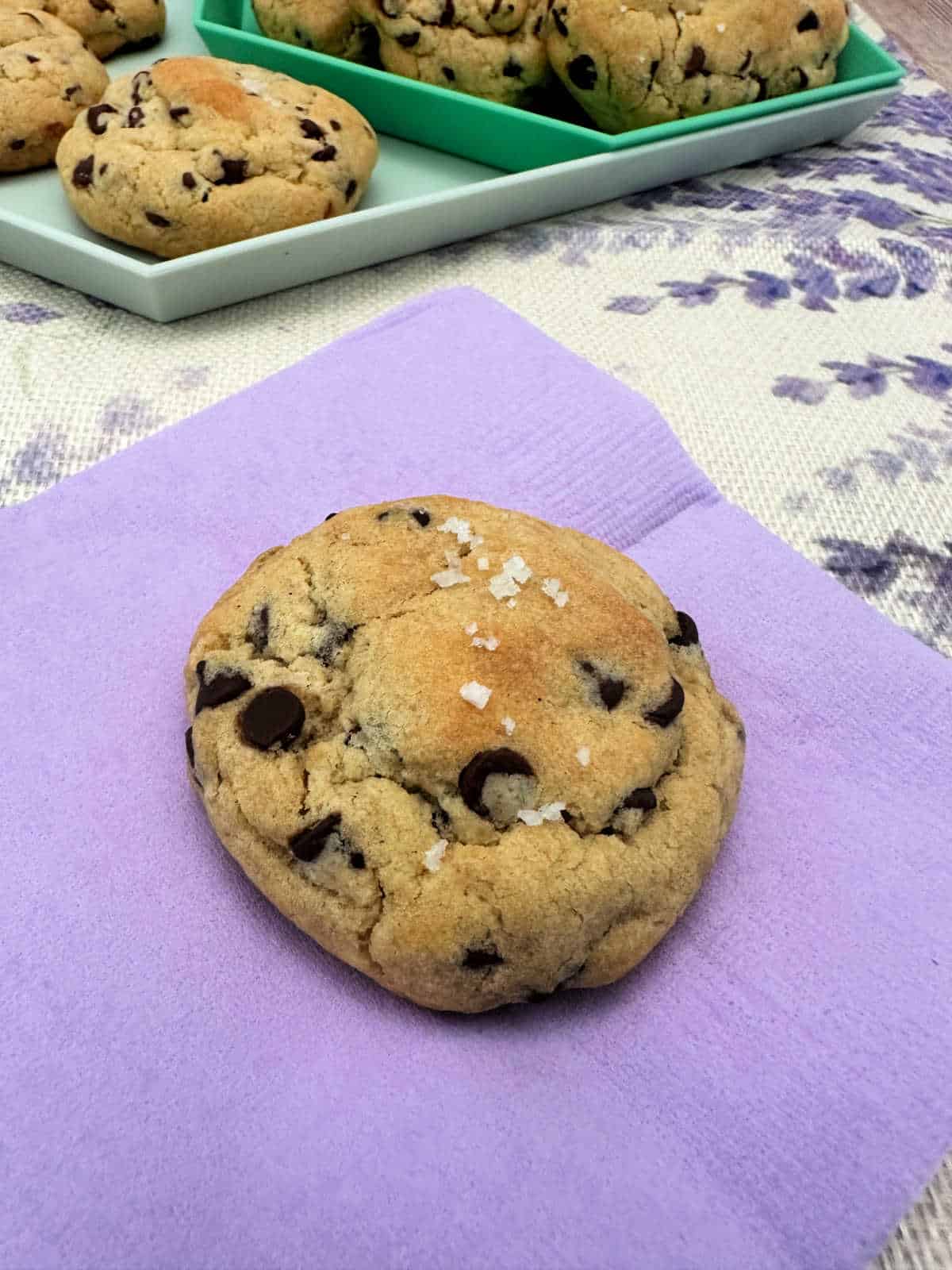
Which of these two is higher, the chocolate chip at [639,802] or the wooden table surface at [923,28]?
the wooden table surface at [923,28]

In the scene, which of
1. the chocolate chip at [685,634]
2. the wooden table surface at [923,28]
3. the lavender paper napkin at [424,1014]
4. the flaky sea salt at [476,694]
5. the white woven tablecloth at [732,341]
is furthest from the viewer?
the wooden table surface at [923,28]

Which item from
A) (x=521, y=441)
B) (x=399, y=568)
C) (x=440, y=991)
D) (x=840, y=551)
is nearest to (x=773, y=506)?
(x=840, y=551)

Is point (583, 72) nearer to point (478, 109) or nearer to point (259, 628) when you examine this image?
point (478, 109)

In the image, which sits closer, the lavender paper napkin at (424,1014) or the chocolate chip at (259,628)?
the lavender paper napkin at (424,1014)

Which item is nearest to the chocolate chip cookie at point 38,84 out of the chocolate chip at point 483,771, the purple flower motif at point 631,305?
the purple flower motif at point 631,305

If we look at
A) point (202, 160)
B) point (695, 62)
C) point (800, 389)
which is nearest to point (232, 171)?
point (202, 160)

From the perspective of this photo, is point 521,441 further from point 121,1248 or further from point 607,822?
point 121,1248

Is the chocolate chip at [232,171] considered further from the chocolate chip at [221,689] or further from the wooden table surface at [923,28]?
the wooden table surface at [923,28]
